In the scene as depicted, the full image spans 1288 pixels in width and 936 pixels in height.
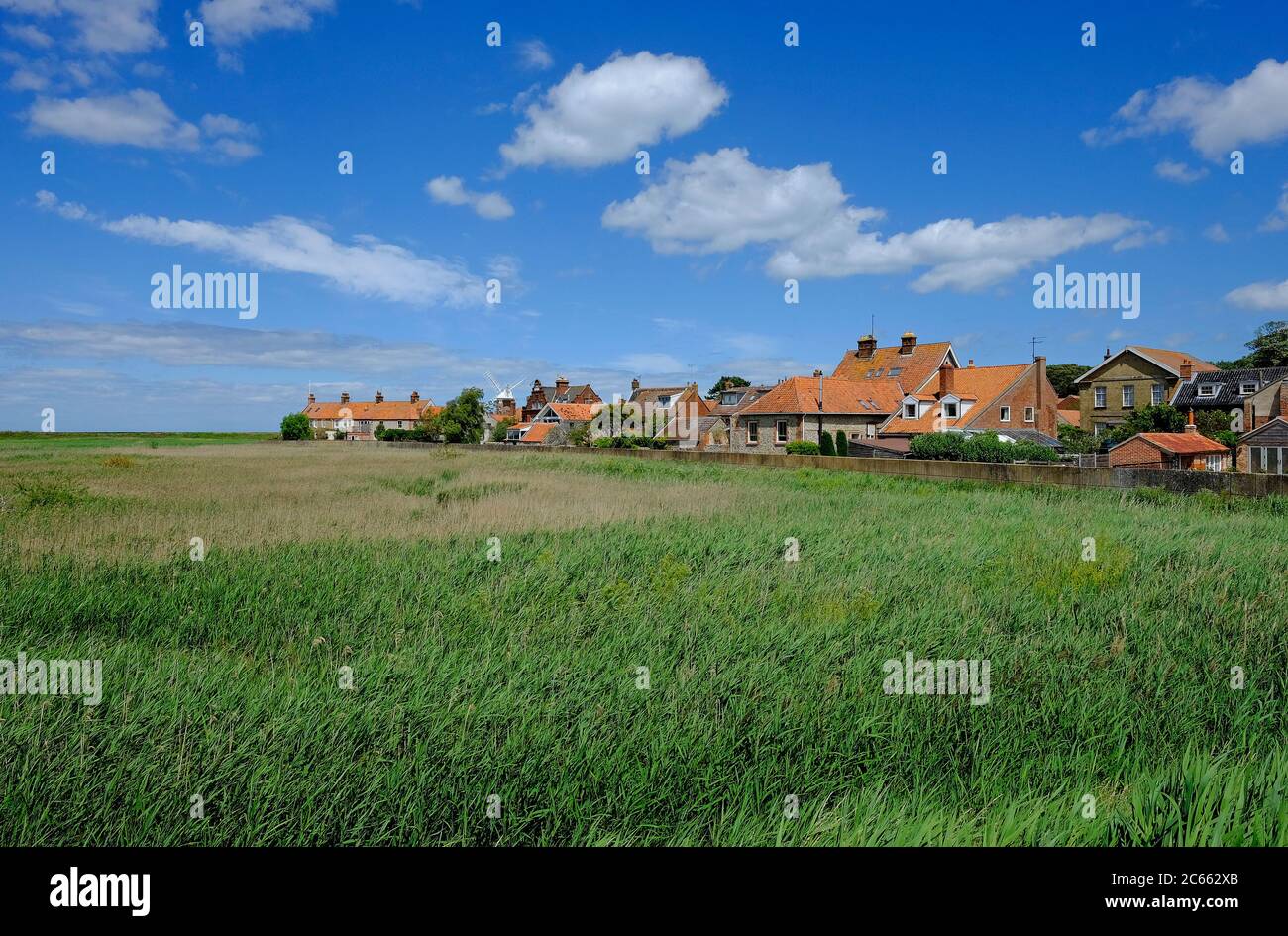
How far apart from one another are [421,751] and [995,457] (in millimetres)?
39825

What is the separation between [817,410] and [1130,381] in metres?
25.4

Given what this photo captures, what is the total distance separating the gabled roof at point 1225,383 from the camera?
4644cm

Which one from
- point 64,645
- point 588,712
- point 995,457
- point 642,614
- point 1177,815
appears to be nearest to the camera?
point 1177,815

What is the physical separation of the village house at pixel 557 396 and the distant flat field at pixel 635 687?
3886 inches

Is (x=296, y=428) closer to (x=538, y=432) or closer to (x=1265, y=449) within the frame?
(x=538, y=432)

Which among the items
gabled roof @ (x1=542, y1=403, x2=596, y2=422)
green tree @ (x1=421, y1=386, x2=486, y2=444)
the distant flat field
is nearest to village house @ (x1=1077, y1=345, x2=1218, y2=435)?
the distant flat field

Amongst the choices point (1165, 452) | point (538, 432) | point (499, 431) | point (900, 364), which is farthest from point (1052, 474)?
point (499, 431)

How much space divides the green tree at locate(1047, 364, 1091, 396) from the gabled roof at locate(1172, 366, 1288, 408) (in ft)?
209

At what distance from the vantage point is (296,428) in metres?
104

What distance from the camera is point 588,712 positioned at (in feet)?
16.0
